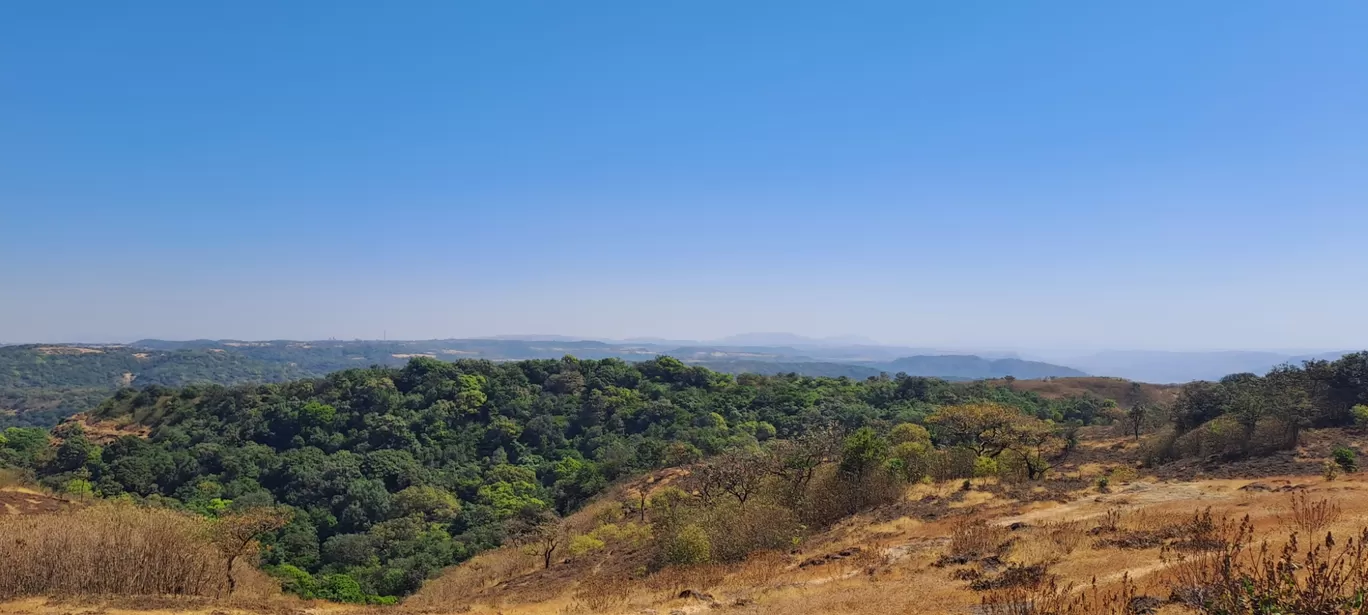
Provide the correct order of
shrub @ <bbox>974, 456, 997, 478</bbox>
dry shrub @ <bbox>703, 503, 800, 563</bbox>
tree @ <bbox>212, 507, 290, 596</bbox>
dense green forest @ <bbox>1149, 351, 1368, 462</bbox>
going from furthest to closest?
1. shrub @ <bbox>974, 456, 997, 478</bbox>
2. dense green forest @ <bbox>1149, 351, 1368, 462</bbox>
3. tree @ <bbox>212, 507, 290, 596</bbox>
4. dry shrub @ <bbox>703, 503, 800, 563</bbox>

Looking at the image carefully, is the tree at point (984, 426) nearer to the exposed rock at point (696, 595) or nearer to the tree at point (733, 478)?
the tree at point (733, 478)

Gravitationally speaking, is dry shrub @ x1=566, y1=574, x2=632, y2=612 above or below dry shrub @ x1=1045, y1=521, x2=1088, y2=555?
below

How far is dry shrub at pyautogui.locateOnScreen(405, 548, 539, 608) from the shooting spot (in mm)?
31344

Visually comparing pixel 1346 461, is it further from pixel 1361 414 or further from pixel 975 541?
pixel 975 541

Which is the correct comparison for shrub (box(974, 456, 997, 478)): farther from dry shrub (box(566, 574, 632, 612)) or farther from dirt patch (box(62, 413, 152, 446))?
dirt patch (box(62, 413, 152, 446))

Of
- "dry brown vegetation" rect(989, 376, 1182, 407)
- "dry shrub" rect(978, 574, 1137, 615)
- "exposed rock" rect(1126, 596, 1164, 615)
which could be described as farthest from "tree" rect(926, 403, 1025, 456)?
"dry brown vegetation" rect(989, 376, 1182, 407)

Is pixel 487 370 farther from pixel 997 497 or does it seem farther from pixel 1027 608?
pixel 1027 608

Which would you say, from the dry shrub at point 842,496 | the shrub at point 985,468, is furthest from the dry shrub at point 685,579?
the shrub at point 985,468

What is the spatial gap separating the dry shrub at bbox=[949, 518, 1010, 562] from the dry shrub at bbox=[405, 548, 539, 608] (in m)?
22.4

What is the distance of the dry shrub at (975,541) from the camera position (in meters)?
15.8

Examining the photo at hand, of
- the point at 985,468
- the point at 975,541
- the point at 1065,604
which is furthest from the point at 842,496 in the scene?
the point at 1065,604

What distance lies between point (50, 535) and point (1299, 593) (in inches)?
1195

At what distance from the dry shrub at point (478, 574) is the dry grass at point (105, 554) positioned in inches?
410

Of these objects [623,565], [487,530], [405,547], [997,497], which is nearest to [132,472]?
[405,547]
